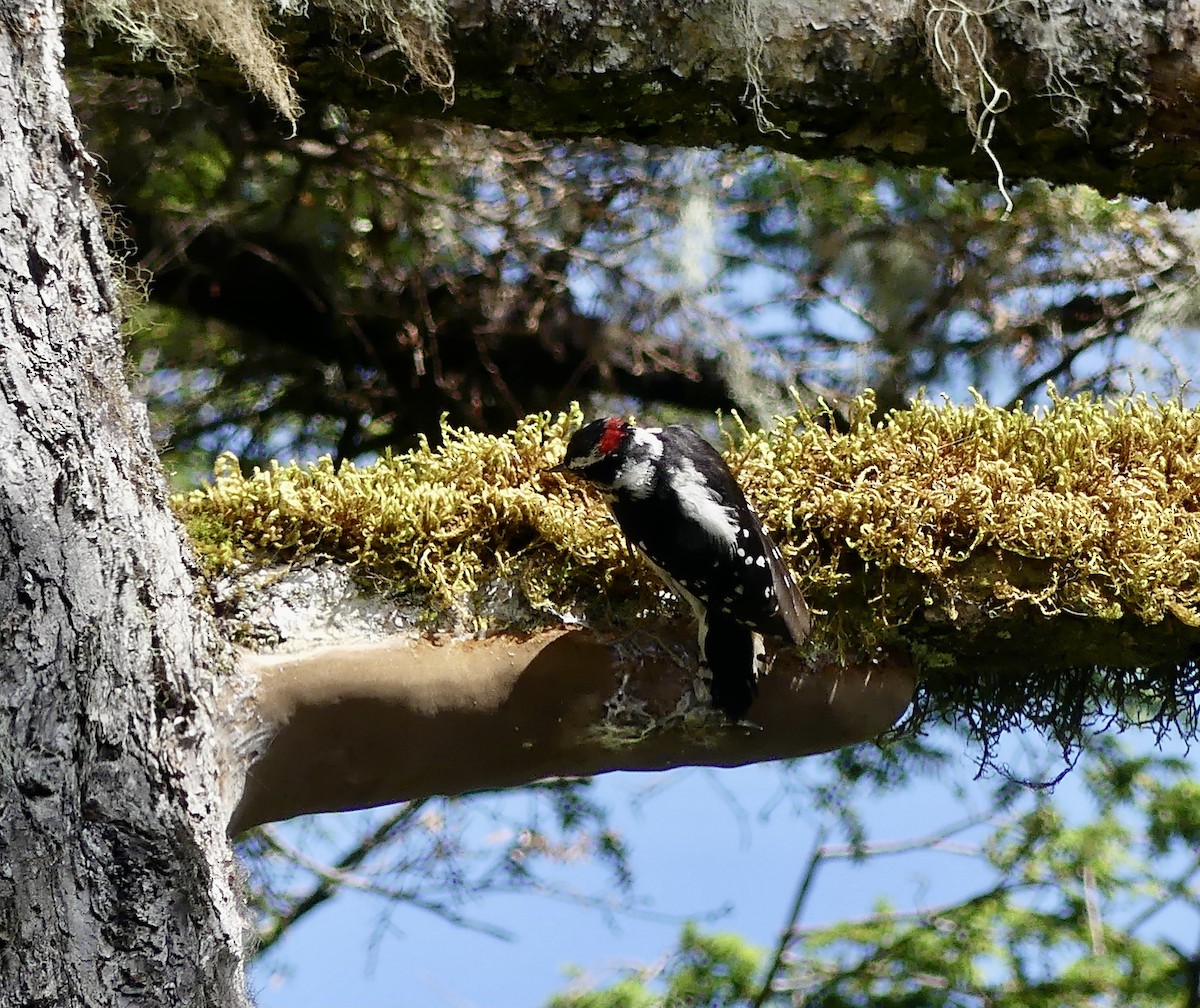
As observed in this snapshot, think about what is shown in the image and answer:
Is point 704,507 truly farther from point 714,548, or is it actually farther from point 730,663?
point 730,663

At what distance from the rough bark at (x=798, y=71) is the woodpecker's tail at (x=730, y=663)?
3.39ft

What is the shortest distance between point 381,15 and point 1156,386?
6.67 ft

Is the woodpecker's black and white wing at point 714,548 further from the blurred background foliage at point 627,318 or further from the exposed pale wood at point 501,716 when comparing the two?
the blurred background foliage at point 627,318

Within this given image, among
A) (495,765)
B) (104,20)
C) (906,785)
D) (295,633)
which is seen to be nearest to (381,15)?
(104,20)

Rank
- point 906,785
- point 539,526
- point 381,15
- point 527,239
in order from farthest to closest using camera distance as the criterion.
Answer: point 527,239, point 906,785, point 381,15, point 539,526

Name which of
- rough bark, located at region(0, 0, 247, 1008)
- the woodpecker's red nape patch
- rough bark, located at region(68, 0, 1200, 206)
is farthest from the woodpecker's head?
rough bark, located at region(68, 0, 1200, 206)

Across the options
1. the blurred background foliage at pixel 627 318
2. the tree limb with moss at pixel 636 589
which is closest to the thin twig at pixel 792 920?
the blurred background foliage at pixel 627 318

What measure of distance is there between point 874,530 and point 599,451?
15.1 inches

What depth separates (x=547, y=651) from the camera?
5.06ft

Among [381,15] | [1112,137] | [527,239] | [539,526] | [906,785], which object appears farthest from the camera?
[527,239]

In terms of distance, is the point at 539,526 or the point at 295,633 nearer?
the point at 295,633

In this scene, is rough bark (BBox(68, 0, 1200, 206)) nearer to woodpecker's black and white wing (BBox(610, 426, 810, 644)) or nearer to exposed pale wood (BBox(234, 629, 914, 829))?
woodpecker's black and white wing (BBox(610, 426, 810, 644))

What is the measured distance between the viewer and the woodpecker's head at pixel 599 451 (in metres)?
1.54

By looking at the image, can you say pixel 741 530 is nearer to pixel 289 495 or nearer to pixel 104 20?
pixel 289 495
